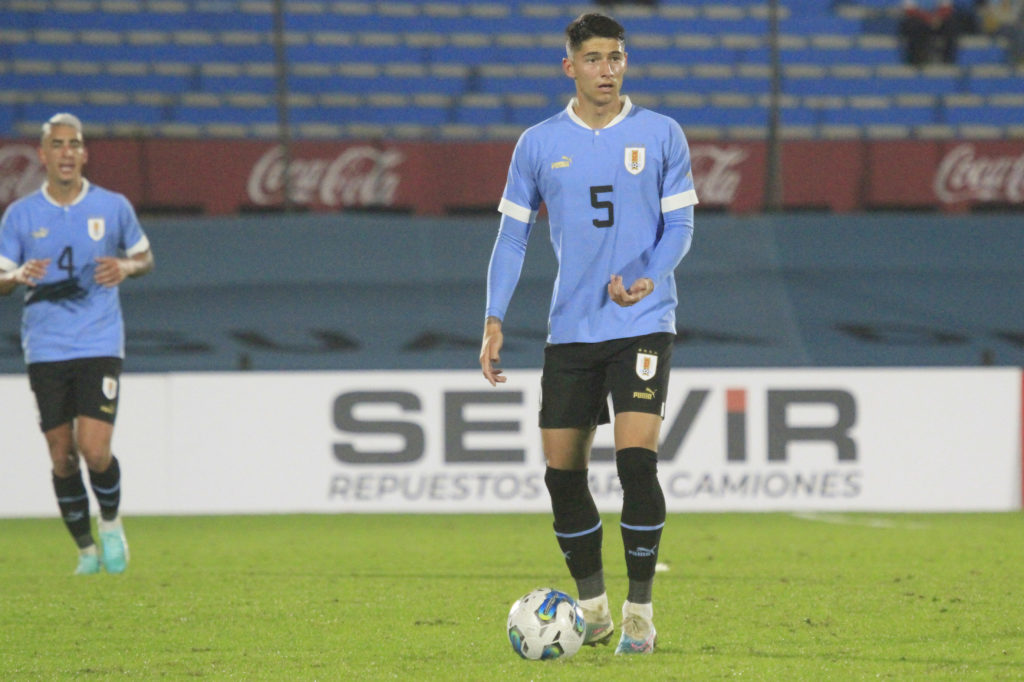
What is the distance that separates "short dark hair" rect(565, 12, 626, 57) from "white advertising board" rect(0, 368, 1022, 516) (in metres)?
5.63

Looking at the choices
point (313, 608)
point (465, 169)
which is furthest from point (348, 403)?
point (465, 169)

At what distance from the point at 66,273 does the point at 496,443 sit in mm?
3934

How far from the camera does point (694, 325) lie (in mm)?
12672

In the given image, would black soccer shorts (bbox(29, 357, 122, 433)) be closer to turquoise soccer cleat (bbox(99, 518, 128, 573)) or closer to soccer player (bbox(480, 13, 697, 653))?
turquoise soccer cleat (bbox(99, 518, 128, 573))

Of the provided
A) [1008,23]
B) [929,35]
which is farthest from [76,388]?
[1008,23]

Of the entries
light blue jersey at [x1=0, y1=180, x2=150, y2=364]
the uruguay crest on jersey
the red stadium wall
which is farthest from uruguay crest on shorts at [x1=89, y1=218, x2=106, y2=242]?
the red stadium wall

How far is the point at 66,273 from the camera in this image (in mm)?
7246

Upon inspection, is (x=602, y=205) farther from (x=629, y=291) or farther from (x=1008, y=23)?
(x=1008, y=23)

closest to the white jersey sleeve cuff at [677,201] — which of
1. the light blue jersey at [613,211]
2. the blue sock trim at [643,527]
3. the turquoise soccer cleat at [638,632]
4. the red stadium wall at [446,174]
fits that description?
the light blue jersey at [613,211]

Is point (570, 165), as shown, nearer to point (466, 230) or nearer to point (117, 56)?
point (466, 230)

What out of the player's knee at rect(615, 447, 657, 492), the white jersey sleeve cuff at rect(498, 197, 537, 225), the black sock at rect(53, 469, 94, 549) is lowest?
the black sock at rect(53, 469, 94, 549)

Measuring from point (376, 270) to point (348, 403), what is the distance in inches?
112

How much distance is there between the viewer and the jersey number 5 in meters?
4.94

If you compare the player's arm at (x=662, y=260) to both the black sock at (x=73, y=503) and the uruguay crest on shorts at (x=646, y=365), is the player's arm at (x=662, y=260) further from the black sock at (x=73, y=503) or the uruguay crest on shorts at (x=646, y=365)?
the black sock at (x=73, y=503)
